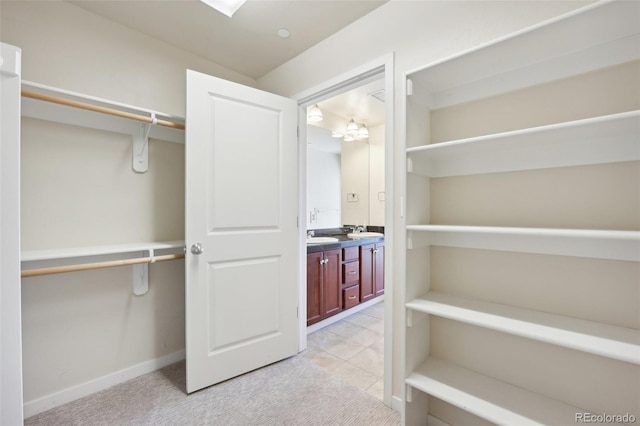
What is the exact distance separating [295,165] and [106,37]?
5.06ft

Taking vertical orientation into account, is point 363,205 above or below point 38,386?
above

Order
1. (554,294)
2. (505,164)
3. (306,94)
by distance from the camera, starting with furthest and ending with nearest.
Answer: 1. (306,94)
2. (505,164)
3. (554,294)

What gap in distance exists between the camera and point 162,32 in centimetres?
200

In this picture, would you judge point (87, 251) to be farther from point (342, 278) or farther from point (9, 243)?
point (342, 278)

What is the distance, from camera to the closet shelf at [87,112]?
1541mm

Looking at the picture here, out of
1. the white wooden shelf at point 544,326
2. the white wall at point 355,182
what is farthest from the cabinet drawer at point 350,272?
the white wooden shelf at point 544,326

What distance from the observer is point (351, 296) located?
128 inches

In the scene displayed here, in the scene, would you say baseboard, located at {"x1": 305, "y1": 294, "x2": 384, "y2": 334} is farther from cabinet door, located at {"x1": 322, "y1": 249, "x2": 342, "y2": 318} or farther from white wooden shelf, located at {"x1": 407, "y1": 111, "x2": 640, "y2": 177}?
white wooden shelf, located at {"x1": 407, "y1": 111, "x2": 640, "y2": 177}

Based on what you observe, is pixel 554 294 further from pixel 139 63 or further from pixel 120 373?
pixel 139 63

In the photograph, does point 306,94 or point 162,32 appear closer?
point 162,32

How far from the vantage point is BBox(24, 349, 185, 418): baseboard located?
161 centimetres

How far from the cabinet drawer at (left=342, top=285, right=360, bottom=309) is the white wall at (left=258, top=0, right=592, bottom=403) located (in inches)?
59.1

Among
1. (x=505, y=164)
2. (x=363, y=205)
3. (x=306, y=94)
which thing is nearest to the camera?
(x=505, y=164)

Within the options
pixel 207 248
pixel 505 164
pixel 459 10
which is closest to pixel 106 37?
pixel 207 248
